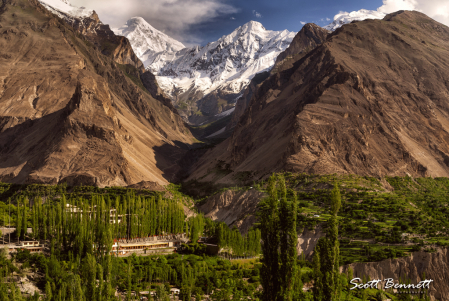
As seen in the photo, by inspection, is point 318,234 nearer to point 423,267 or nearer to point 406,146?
point 423,267

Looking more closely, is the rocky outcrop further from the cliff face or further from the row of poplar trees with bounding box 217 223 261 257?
the cliff face

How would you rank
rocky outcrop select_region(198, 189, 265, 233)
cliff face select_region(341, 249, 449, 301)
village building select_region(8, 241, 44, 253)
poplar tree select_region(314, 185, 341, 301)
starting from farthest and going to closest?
rocky outcrop select_region(198, 189, 265, 233), village building select_region(8, 241, 44, 253), cliff face select_region(341, 249, 449, 301), poplar tree select_region(314, 185, 341, 301)

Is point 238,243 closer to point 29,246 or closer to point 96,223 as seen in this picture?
point 96,223

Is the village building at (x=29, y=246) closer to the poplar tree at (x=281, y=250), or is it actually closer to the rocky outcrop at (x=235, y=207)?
the rocky outcrop at (x=235, y=207)

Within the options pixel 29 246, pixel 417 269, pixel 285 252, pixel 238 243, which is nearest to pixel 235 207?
pixel 238 243

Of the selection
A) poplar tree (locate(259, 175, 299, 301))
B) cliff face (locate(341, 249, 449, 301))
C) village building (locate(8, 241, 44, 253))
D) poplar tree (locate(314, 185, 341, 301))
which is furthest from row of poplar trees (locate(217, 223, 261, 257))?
poplar tree (locate(259, 175, 299, 301))
